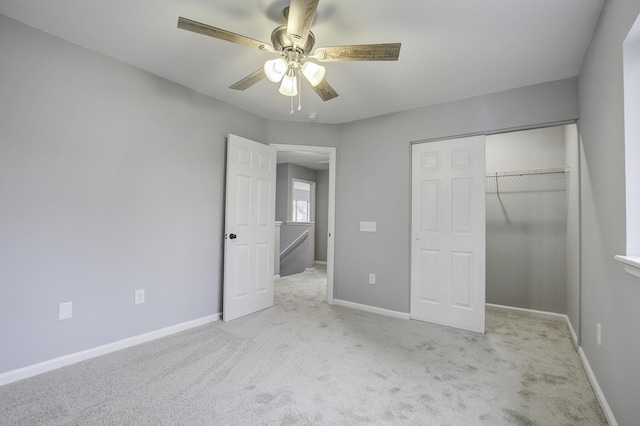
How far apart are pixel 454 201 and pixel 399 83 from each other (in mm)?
1340

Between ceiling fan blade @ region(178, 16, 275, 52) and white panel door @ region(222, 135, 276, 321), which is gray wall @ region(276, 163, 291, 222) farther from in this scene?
ceiling fan blade @ region(178, 16, 275, 52)

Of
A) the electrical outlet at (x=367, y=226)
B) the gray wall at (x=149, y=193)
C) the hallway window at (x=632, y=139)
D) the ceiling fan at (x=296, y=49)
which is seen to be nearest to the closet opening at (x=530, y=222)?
the gray wall at (x=149, y=193)

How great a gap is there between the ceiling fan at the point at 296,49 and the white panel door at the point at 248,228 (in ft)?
4.48

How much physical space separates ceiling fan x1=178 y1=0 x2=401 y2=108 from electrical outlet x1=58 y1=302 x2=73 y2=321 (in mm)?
2105

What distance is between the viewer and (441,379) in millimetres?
2029

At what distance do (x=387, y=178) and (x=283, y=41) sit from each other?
207cm

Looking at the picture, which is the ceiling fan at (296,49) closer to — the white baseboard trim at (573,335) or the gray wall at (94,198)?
the gray wall at (94,198)

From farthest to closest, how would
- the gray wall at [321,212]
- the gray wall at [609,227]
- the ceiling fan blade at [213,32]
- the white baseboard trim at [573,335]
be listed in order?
the gray wall at [321,212]
the white baseboard trim at [573,335]
the ceiling fan blade at [213,32]
the gray wall at [609,227]

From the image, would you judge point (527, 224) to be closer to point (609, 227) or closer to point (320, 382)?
point (609, 227)

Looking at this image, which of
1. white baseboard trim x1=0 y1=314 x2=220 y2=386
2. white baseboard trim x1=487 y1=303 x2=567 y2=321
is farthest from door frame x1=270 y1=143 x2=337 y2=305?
white baseboard trim x1=487 y1=303 x2=567 y2=321

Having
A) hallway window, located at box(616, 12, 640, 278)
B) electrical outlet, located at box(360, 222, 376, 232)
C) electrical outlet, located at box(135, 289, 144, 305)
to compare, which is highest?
hallway window, located at box(616, 12, 640, 278)

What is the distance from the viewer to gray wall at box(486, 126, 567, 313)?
11.0ft

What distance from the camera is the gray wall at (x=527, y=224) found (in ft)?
11.0

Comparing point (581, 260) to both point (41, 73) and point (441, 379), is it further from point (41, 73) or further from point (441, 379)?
point (41, 73)
